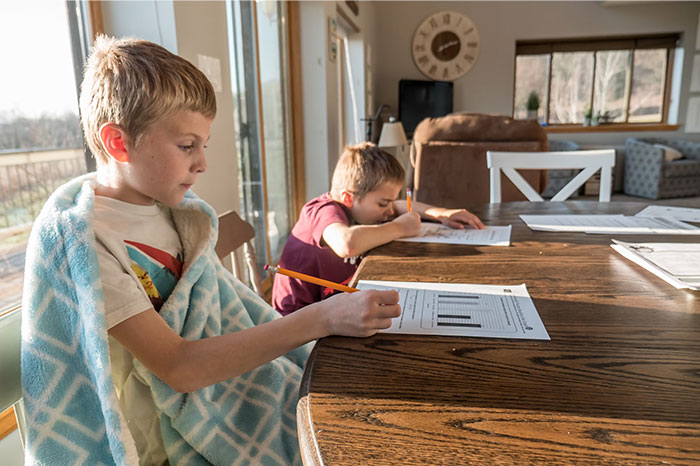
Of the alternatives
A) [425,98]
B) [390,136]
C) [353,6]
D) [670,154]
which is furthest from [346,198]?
[670,154]

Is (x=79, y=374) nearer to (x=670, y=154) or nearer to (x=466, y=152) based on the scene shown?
(x=466, y=152)

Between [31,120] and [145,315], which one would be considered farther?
[31,120]

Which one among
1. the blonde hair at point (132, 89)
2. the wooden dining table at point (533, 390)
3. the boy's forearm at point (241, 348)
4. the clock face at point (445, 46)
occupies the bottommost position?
the boy's forearm at point (241, 348)

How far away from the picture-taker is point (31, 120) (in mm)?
1260

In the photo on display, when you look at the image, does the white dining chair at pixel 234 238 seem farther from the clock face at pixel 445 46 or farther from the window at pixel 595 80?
the window at pixel 595 80

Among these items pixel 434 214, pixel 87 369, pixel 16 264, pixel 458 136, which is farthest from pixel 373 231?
pixel 458 136

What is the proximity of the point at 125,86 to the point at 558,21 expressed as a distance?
7050 millimetres

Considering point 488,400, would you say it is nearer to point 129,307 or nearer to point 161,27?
point 129,307

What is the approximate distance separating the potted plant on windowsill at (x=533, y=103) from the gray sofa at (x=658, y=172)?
1266 millimetres

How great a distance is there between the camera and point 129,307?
0.62 m

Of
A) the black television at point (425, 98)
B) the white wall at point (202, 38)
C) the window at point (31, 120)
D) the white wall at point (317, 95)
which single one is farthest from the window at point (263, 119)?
the black television at point (425, 98)

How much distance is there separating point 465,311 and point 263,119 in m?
2.46

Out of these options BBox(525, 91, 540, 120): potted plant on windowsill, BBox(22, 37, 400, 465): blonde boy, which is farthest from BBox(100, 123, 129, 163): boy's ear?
BBox(525, 91, 540, 120): potted plant on windowsill

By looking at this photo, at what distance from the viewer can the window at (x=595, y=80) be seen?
21.6 ft
